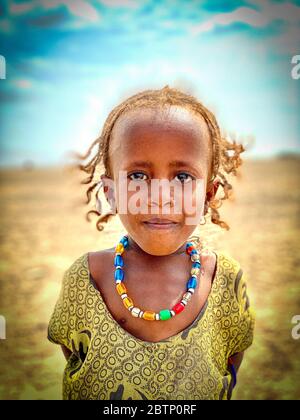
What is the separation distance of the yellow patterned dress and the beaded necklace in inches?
3.1

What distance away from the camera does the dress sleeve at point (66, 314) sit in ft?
5.66

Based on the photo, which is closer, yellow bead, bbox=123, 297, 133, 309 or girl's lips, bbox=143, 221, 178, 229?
girl's lips, bbox=143, 221, 178, 229

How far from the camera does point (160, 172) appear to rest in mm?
1470

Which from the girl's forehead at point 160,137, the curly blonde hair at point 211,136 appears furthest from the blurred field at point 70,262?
the girl's forehead at point 160,137

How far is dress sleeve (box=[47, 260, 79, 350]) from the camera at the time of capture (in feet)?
5.66

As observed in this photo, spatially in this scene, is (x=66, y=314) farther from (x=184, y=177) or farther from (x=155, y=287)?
(x=184, y=177)

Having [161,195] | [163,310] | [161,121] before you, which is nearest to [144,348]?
[163,310]

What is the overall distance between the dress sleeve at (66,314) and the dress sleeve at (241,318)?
2.13 feet

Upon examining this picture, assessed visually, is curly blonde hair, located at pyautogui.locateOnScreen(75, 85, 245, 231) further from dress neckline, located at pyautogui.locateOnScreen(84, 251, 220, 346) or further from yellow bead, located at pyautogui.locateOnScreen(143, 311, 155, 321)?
yellow bead, located at pyautogui.locateOnScreen(143, 311, 155, 321)

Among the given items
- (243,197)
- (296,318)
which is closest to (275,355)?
(296,318)

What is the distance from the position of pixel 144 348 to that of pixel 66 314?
364 mm

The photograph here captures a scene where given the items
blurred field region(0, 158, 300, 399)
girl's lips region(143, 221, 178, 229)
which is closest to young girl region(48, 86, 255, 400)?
girl's lips region(143, 221, 178, 229)

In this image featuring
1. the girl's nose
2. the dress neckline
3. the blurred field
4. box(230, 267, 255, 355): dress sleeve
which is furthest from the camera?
the blurred field

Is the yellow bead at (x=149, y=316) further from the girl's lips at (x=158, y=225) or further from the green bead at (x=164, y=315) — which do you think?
the girl's lips at (x=158, y=225)
